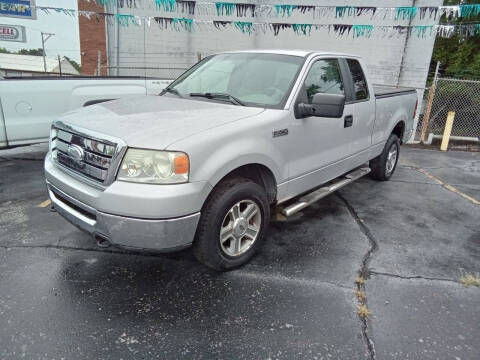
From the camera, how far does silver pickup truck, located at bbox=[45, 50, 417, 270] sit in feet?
8.43

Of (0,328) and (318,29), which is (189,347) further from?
(318,29)

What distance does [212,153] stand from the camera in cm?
274

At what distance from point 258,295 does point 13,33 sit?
1453 centimetres

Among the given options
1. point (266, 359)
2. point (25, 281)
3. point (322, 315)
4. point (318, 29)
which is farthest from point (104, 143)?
point (318, 29)

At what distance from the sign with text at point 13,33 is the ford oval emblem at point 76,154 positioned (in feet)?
42.1

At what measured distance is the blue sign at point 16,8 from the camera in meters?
10.9

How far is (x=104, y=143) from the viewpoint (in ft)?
8.79

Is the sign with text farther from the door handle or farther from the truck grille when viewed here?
the door handle

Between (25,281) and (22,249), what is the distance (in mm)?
606

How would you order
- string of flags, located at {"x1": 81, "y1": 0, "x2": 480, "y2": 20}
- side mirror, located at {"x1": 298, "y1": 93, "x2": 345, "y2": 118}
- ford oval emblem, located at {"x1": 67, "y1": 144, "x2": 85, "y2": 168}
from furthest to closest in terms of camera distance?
string of flags, located at {"x1": 81, "y1": 0, "x2": 480, "y2": 20}, side mirror, located at {"x1": 298, "y1": 93, "x2": 345, "y2": 118}, ford oval emblem, located at {"x1": 67, "y1": 144, "x2": 85, "y2": 168}

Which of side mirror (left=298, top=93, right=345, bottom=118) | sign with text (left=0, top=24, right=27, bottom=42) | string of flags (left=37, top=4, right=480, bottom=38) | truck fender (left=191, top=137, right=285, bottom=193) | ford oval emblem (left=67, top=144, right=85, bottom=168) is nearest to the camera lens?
truck fender (left=191, top=137, right=285, bottom=193)

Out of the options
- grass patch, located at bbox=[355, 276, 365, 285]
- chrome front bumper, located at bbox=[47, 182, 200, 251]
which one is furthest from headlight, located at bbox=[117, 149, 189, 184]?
grass patch, located at bbox=[355, 276, 365, 285]

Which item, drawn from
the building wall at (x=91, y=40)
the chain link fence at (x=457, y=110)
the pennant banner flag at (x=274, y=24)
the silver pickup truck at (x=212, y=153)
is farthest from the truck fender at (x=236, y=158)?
the building wall at (x=91, y=40)

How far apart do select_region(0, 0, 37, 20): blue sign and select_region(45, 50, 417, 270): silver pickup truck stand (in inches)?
375
